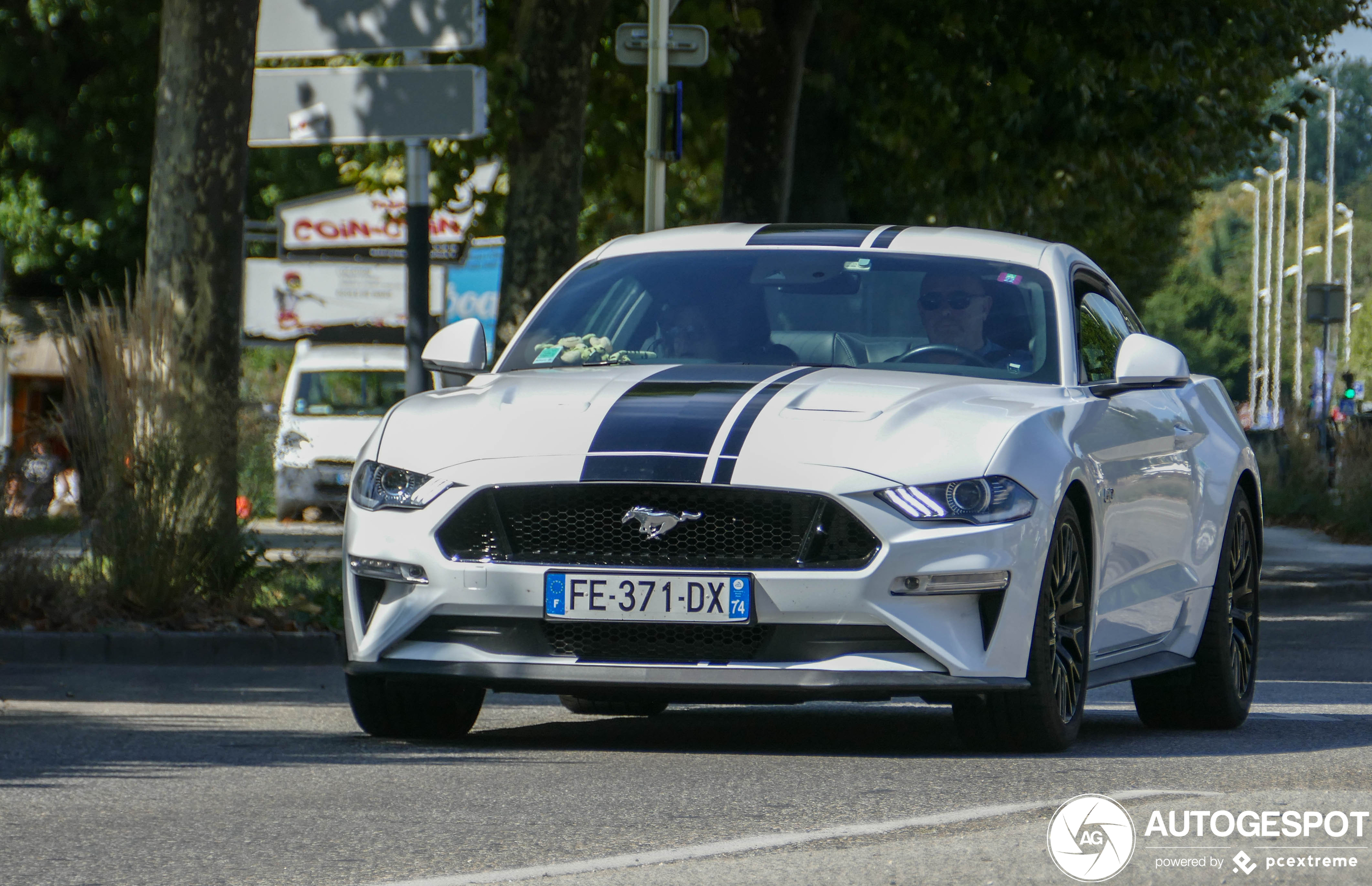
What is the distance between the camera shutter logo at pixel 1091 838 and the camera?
5.08 metres

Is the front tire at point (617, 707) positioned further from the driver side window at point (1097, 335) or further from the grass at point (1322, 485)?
the grass at point (1322, 485)

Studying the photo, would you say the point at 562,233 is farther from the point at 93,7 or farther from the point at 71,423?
the point at 93,7

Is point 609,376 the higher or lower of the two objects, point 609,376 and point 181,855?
the higher

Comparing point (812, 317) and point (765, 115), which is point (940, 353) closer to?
point (812, 317)

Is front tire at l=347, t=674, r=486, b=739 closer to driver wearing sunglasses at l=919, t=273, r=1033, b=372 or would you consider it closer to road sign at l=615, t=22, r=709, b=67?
driver wearing sunglasses at l=919, t=273, r=1033, b=372

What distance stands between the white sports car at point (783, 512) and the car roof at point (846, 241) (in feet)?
0.56

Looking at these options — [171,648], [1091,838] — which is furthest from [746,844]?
[171,648]

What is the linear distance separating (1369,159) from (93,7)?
161658 millimetres

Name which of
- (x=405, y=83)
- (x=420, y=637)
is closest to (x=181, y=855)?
(x=420, y=637)

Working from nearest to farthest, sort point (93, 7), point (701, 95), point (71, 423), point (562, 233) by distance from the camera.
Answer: point (71, 423) → point (562, 233) → point (701, 95) → point (93, 7)

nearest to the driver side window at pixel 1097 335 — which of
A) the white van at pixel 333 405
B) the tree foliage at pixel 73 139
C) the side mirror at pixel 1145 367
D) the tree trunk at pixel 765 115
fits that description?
the side mirror at pixel 1145 367

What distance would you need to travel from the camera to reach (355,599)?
7266 mm

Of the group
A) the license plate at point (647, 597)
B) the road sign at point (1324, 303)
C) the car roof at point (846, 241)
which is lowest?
the road sign at point (1324, 303)

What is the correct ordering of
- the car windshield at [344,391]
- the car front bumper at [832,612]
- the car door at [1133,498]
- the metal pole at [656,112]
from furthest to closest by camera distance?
the car windshield at [344,391] → the metal pole at [656,112] → the car door at [1133,498] → the car front bumper at [832,612]
